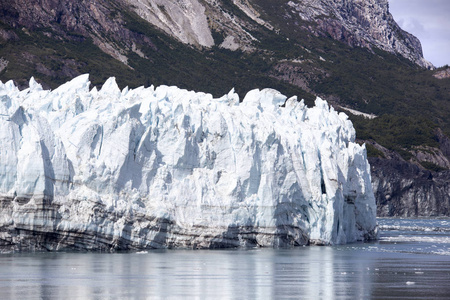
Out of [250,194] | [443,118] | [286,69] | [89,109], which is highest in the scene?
[286,69]

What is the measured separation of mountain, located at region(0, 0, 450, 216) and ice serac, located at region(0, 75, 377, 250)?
6343 cm

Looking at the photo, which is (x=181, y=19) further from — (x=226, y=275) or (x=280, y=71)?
(x=226, y=275)

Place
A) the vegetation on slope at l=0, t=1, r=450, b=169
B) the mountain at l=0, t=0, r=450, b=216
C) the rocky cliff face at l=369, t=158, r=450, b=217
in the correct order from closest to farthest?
1. the rocky cliff face at l=369, t=158, r=450, b=217
2. the mountain at l=0, t=0, r=450, b=216
3. the vegetation on slope at l=0, t=1, r=450, b=169

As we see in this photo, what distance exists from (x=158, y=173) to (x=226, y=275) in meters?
8.71

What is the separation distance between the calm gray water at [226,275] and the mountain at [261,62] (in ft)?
229

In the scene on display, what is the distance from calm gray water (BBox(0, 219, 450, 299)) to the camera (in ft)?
76.0

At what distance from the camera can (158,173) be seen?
115ft

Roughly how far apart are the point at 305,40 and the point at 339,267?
14933 centimetres

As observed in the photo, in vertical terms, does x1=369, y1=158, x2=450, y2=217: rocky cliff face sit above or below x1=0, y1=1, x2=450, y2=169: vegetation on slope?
below

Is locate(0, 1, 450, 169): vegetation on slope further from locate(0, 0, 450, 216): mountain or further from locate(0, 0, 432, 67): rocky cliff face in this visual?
locate(0, 0, 432, 67): rocky cliff face

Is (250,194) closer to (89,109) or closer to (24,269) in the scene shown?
(89,109)

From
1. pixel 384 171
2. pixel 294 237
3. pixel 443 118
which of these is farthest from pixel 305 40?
pixel 294 237

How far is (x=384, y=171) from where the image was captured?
10362 cm

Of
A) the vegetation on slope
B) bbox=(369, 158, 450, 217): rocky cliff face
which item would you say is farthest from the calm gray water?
the vegetation on slope
